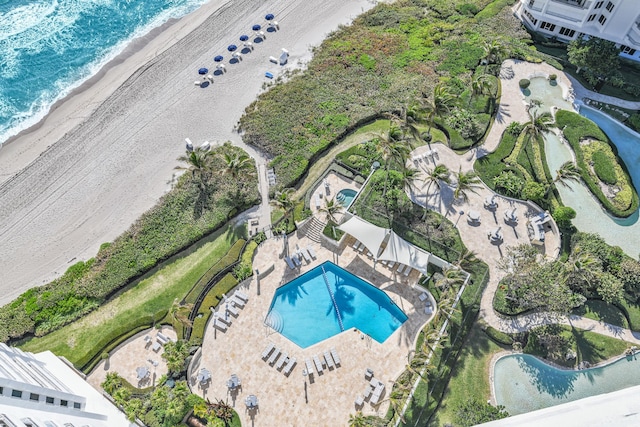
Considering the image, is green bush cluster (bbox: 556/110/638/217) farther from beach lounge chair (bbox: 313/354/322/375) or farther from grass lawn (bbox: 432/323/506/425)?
beach lounge chair (bbox: 313/354/322/375)

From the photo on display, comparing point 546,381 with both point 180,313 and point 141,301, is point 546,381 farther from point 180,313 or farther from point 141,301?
point 141,301

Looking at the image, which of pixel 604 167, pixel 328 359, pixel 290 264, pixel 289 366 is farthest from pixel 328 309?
pixel 604 167

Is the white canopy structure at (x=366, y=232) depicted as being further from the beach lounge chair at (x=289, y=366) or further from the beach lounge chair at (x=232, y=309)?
the beach lounge chair at (x=232, y=309)

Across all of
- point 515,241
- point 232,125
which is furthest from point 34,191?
point 515,241

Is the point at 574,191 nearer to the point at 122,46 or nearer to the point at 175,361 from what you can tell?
the point at 175,361

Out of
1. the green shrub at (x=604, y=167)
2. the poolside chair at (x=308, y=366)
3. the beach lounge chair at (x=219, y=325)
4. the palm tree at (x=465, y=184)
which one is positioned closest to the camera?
the poolside chair at (x=308, y=366)

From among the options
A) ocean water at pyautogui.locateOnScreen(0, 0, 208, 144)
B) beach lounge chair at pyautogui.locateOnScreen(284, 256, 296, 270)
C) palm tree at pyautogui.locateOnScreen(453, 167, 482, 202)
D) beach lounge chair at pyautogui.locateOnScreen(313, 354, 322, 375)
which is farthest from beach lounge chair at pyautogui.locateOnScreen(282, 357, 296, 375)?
ocean water at pyautogui.locateOnScreen(0, 0, 208, 144)

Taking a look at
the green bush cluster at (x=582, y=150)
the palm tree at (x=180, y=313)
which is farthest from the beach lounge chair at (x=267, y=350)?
the green bush cluster at (x=582, y=150)
